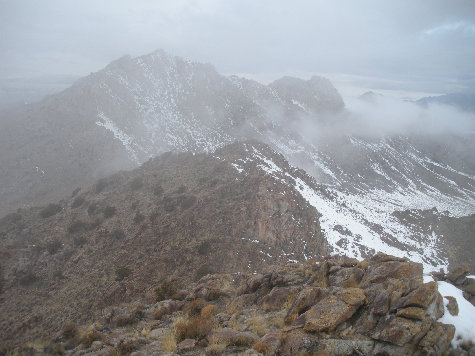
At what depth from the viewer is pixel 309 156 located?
126 m

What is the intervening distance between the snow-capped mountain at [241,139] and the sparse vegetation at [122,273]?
16731mm

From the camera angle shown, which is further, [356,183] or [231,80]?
[231,80]

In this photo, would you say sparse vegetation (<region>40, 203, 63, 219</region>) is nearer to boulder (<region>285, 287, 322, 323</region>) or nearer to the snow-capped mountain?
the snow-capped mountain

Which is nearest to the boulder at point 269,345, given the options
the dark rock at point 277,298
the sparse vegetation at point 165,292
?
the dark rock at point 277,298

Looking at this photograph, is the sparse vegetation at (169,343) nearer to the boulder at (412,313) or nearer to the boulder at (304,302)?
the boulder at (304,302)

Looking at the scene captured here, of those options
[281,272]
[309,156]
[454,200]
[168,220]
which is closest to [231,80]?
[309,156]

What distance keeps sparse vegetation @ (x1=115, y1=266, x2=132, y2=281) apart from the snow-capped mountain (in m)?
16.7

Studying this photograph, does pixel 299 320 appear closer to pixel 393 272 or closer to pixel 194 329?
pixel 194 329

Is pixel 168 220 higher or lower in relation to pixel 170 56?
lower

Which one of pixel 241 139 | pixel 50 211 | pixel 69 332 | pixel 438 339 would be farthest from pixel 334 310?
A: pixel 241 139

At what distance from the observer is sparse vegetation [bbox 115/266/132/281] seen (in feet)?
72.0

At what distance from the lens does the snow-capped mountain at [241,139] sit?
53562mm

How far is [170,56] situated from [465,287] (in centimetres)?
14449

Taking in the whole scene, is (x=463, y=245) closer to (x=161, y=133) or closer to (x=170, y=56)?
(x=161, y=133)
